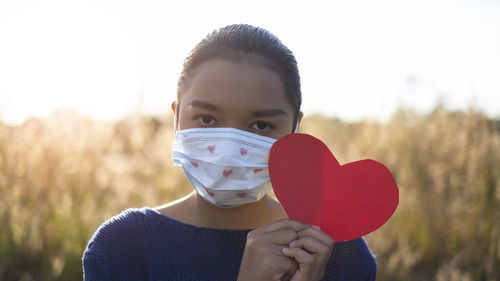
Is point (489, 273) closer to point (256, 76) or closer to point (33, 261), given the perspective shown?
point (256, 76)

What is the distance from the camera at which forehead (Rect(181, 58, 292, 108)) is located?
5.54 ft

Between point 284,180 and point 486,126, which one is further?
point 486,126

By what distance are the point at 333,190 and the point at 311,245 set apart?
0.23 meters

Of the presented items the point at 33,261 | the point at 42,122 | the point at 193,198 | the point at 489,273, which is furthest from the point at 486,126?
the point at 42,122

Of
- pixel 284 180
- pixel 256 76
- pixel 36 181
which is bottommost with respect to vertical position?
pixel 36 181

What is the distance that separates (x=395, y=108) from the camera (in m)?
7.52

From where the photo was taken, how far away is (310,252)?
1.35m

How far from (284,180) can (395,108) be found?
6.51m

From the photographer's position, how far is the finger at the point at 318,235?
4.45 feet

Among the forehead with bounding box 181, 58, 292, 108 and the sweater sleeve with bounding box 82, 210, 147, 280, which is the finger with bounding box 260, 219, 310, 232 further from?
the sweater sleeve with bounding box 82, 210, 147, 280

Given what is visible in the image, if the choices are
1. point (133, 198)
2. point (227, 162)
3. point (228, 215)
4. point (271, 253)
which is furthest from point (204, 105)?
point (133, 198)

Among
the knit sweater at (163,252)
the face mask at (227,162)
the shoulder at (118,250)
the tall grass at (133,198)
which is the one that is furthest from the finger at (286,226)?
the tall grass at (133,198)

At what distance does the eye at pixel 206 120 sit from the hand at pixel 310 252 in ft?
2.10

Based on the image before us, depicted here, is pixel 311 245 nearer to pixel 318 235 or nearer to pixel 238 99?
pixel 318 235
